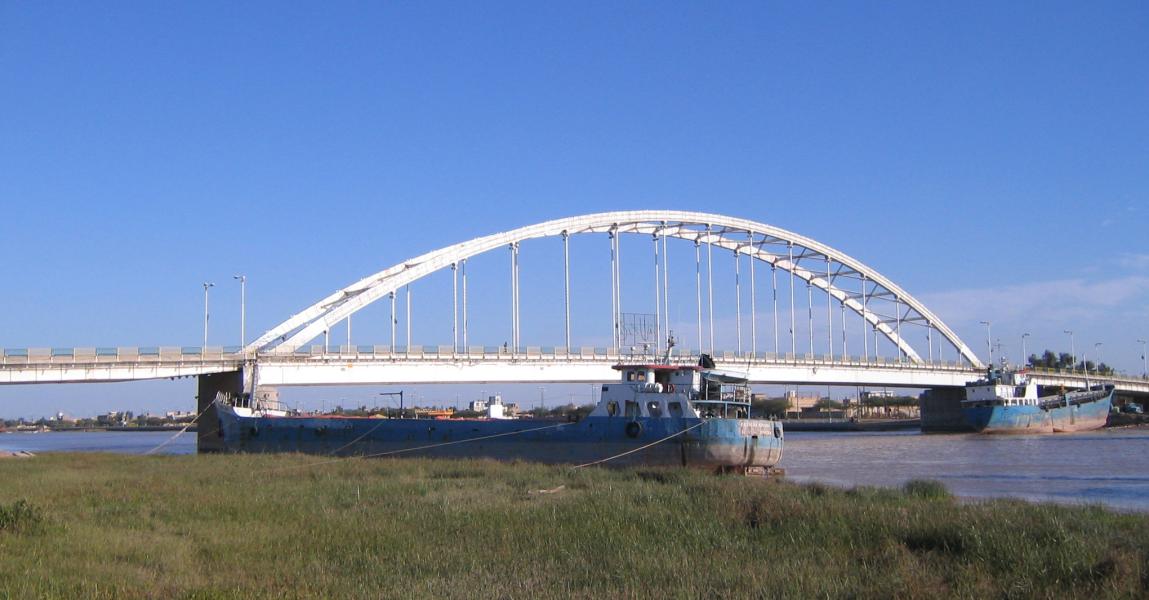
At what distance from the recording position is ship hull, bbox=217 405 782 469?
3778 cm

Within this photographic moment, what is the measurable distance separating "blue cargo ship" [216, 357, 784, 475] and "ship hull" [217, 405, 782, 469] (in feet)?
0.12

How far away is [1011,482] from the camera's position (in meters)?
35.0

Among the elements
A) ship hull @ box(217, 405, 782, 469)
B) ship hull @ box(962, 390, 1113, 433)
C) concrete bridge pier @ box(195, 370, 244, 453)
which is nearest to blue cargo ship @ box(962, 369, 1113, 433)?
ship hull @ box(962, 390, 1113, 433)

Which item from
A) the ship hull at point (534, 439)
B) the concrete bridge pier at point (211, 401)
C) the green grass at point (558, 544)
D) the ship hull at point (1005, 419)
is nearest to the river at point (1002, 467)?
the ship hull at point (534, 439)

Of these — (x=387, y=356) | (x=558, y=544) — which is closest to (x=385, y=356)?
(x=387, y=356)

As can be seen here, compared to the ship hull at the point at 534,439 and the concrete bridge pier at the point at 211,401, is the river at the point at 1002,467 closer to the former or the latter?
the ship hull at the point at 534,439

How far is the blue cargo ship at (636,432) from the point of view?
37812 mm

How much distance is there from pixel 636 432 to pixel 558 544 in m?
22.2

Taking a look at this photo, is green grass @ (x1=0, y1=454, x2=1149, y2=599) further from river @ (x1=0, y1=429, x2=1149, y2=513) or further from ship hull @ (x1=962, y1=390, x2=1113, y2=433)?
ship hull @ (x1=962, y1=390, x2=1113, y2=433)

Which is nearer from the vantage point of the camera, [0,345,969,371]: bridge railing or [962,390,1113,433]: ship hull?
[0,345,969,371]: bridge railing

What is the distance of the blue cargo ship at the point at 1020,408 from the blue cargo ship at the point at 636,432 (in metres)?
51.3

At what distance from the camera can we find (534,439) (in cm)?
4022

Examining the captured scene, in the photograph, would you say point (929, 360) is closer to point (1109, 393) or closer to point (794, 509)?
point (1109, 393)

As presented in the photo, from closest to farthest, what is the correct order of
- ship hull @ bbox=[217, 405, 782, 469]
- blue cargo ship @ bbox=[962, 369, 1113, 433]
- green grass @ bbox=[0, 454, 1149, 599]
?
green grass @ bbox=[0, 454, 1149, 599] < ship hull @ bbox=[217, 405, 782, 469] < blue cargo ship @ bbox=[962, 369, 1113, 433]
